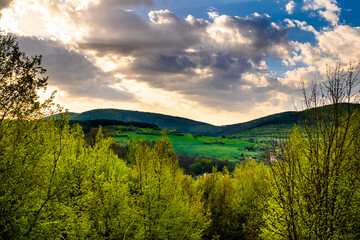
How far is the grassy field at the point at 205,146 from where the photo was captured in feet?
428

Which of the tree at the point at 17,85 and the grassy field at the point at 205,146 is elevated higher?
the tree at the point at 17,85

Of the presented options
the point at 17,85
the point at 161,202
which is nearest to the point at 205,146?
the point at 161,202

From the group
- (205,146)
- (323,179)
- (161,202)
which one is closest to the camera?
(323,179)

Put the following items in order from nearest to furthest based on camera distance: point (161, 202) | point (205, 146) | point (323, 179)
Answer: point (323, 179)
point (161, 202)
point (205, 146)

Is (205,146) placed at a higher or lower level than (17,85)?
lower

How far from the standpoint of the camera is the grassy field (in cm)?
13038

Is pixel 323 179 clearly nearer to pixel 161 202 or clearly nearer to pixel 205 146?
pixel 161 202

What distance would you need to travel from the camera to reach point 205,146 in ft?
478

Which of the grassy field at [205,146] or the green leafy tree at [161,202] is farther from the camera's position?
the grassy field at [205,146]

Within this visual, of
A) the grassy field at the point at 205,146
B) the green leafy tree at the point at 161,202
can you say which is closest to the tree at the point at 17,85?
the green leafy tree at the point at 161,202

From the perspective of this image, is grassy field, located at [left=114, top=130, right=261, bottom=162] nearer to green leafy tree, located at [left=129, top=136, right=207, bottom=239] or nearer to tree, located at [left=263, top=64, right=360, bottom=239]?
green leafy tree, located at [left=129, top=136, right=207, bottom=239]

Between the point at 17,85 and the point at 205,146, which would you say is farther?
the point at 205,146

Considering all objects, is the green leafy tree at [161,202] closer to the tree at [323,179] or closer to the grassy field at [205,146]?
the tree at [323,179]

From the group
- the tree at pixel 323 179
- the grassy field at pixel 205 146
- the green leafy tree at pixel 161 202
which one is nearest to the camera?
the tree at pixel 323 179
